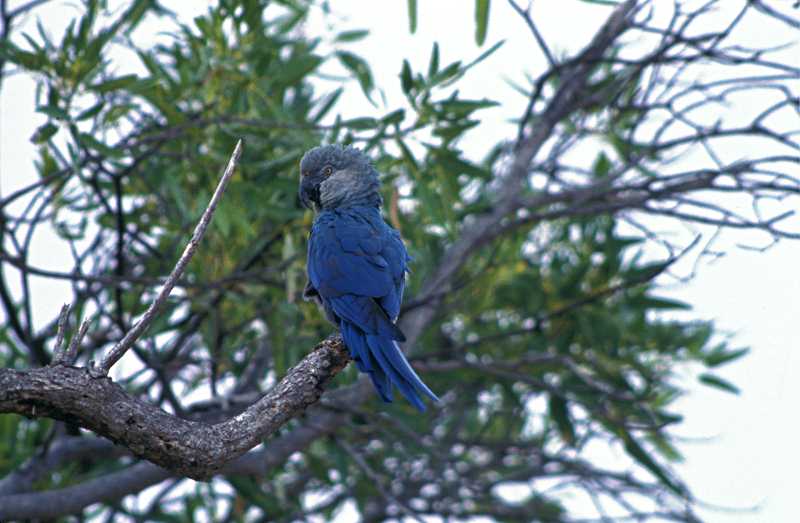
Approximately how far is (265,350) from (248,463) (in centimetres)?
100

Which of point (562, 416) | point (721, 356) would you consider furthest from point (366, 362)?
point (721, 356)

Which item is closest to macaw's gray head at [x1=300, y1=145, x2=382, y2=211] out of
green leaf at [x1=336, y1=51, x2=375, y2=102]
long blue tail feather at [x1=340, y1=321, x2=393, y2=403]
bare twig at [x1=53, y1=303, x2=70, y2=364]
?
green leaf at [x1=336, y1=51, x2=375, y2=102]

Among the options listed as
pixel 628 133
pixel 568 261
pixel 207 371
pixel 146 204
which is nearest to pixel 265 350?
pixel 207 371

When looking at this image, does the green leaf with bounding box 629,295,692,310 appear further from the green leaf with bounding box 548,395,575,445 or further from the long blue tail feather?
the long blue tail feather

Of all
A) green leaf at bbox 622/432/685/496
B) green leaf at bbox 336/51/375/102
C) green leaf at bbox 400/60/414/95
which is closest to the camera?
green leaf at bbox 400/60/414/95

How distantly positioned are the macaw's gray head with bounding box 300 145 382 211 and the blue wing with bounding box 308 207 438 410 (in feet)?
0.41

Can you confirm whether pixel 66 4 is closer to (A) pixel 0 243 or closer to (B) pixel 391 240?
(A) pixel 0 243

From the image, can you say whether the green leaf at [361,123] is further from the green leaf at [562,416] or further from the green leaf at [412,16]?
the green leaf at [562,416]

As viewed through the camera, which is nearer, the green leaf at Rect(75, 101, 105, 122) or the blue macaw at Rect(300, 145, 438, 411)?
the blue macaw at Rect(300, 145, 438, 411)

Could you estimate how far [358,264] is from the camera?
396 centimetres

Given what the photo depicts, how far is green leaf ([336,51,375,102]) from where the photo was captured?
15.9 feet

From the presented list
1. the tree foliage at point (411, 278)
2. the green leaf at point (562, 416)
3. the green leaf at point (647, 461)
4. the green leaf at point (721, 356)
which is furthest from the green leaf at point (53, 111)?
the green leaf at point (721, 356)

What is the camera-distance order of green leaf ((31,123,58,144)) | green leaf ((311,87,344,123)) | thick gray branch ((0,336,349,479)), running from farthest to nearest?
green leaf ((311,87,344,123)), green leaf ((31,123,58,144)), thick gray branch ((0,336,349,479))

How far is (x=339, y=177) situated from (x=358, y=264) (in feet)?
2.30
